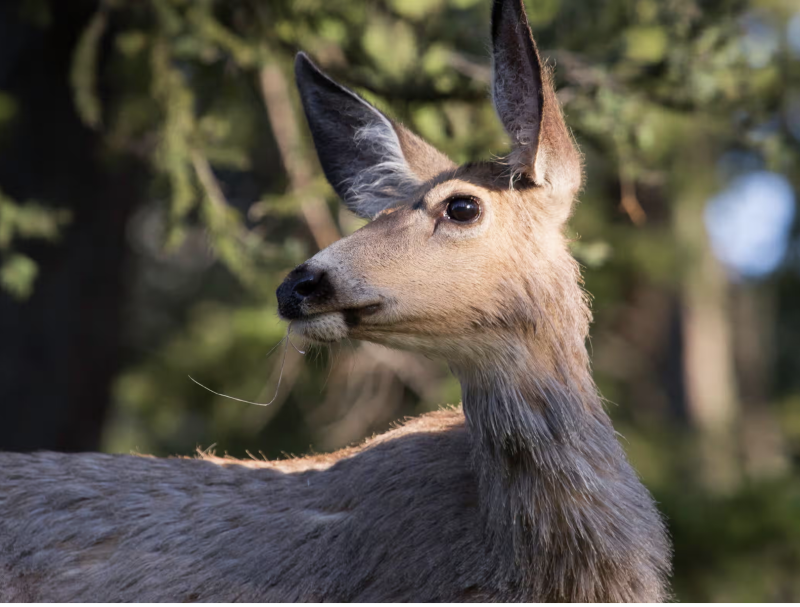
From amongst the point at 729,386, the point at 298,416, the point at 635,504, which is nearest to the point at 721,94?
the point at 635,504

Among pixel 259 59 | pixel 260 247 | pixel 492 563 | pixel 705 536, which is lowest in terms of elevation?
pixel 705 536

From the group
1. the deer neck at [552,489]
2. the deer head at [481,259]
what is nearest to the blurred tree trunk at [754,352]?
the deer neck at [552,489]

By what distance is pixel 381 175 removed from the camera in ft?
16.4

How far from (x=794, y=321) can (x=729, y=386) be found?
30.9ft

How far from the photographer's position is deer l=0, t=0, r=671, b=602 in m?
3.99

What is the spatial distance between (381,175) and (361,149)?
0.23 metres

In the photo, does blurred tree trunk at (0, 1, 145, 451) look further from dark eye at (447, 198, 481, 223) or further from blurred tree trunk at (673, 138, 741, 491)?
blurred tree trunk at (673, 138, 741, 491)

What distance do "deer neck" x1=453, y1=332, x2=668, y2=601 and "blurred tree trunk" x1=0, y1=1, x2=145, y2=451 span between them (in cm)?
638

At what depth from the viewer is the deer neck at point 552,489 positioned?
399cm

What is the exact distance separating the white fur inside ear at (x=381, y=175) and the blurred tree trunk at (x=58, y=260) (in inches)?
195

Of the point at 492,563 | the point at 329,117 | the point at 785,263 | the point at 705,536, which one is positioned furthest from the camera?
the point at 785,263

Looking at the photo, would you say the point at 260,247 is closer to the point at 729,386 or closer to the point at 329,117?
the point at 329,117

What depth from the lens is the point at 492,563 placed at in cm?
406

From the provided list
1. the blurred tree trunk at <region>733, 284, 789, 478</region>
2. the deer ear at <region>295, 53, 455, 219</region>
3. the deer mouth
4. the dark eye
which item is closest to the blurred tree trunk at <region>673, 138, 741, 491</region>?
the blurred tree trunk at <region>733, 284, 789, 478</region>
